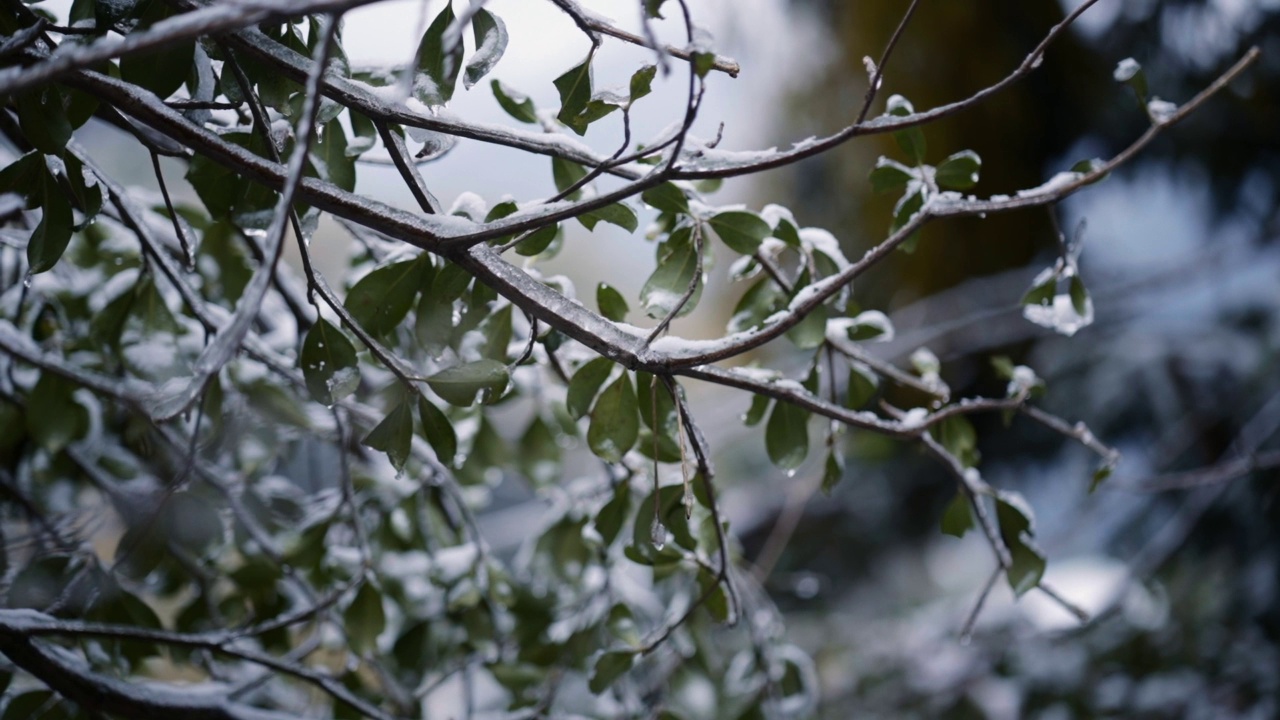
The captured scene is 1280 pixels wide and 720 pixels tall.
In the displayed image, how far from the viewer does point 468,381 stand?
0.44m

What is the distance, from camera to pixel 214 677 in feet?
2.34

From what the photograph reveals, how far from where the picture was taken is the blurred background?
4.70ft

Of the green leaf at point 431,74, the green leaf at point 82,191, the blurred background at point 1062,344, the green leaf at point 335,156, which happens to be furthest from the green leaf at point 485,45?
the blurred background at point 1062,344

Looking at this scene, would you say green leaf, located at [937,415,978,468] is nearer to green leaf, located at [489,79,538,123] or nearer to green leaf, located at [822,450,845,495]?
green leaf, located at [822,450,845,495]

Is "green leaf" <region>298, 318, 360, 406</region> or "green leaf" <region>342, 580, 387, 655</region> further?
"green leaf" <region>342, 580, 387, 655</region>

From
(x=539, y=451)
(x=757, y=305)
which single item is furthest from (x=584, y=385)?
(x=539, y=451)

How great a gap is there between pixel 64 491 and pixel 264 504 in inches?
8.8

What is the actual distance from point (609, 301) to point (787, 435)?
0.14 meters

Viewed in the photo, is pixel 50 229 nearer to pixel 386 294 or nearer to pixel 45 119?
pixel 45 119

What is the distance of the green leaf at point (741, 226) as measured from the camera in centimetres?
50

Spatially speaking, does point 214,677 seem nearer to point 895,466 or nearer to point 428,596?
point 428,596

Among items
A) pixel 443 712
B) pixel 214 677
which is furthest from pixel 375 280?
pixel 443 712

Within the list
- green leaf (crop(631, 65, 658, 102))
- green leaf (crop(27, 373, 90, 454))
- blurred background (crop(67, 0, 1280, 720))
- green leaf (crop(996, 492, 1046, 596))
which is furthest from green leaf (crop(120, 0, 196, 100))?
blurred background (crop(67, 0, 1280, 720))

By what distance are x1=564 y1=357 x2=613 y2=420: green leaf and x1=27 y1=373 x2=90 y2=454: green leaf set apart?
44cm
